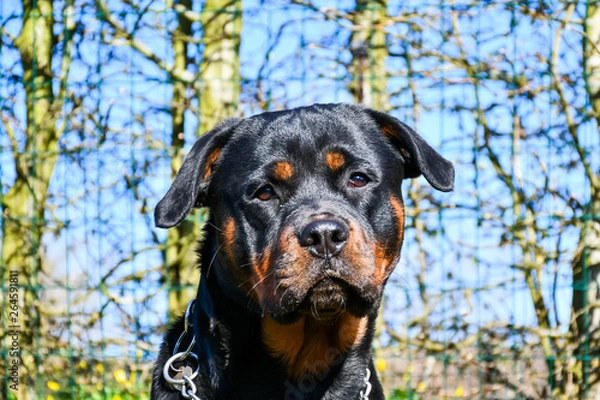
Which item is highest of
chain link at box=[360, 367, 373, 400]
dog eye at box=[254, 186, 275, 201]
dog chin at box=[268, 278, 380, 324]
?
dog eye at box=[254, 186, 275, 201]

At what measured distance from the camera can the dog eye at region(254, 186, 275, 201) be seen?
3.17m

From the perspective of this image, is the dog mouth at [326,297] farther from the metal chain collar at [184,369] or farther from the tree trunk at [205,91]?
the tree trunk at [205,91]

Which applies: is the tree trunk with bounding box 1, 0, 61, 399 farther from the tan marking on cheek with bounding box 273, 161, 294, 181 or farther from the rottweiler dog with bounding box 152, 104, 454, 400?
the tan marking on cheek with bounding box 273, 161, 294, 181

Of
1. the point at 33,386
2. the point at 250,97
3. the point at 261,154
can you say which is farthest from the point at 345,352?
the point at 33,386

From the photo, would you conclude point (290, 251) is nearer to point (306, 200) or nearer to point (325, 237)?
point (325, 237)

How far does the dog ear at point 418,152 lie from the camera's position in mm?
3285

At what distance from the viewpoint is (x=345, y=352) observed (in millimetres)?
3193

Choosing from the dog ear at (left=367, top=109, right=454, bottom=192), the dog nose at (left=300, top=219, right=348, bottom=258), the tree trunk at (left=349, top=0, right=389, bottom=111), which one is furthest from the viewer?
the tree trunk at (left=349, top=0, right=389, bottom=111)

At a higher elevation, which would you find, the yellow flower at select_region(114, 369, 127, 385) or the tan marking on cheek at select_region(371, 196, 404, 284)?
the tan marking on cheek at select_region(371, 196, 404, 284)

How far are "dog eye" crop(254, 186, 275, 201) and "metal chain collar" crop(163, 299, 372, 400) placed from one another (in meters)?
0.50

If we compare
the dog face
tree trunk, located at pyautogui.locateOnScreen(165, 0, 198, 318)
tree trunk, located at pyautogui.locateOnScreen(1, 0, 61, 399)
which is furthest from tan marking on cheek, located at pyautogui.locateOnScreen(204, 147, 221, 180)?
tree trunk, located at pyautogui.locateOnScreen(1, 0, 61, 399)

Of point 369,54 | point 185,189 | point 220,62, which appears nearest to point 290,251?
point 185,189

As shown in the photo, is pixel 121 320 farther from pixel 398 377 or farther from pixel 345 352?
pixel 345 352

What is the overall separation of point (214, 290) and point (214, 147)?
58 centimetres
